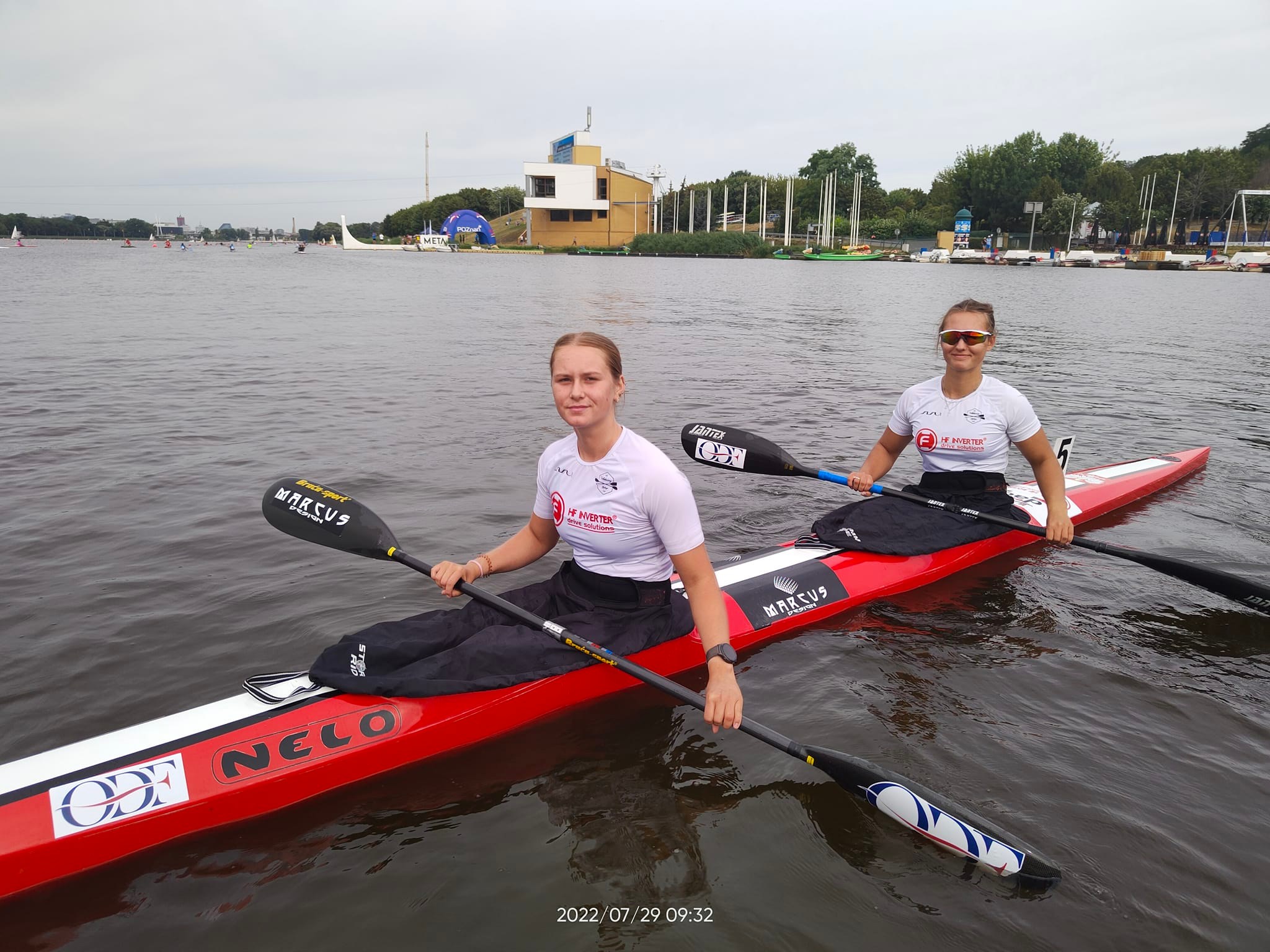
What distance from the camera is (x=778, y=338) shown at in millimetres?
21016

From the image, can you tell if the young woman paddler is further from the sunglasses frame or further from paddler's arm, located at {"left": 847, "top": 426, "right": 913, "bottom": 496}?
the sunglasses frame

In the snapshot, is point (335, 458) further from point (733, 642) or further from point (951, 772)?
point (951, 772)

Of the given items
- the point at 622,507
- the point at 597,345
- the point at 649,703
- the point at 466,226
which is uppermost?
the point at 466,226

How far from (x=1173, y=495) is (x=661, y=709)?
23.3ft

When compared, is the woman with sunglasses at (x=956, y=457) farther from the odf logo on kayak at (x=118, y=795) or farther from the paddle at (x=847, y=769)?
the odf logo on kayak at (x=118, y=795)

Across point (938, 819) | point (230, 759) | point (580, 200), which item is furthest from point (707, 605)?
point (580, 200)

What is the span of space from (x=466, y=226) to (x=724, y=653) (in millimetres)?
115366

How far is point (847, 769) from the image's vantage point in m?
3.47

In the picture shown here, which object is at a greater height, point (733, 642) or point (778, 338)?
point (778, 338)

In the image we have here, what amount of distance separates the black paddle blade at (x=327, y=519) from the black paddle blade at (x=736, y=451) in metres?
2.53

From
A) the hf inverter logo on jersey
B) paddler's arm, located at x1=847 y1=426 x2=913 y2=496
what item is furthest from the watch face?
paddler's arm, located at x1=847 y1=426 x2=913 y2=496

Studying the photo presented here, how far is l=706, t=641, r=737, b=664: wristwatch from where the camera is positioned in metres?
3.32

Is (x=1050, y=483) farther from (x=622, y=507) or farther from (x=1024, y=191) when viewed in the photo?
(x=1024, y=191)

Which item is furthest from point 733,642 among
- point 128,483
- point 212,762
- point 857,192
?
point 857,192
